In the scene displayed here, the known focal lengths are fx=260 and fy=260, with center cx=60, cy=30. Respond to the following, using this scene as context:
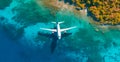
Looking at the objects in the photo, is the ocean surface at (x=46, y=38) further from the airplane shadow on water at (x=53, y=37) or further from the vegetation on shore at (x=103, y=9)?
the vegetation on shore at (x=103, y=9)

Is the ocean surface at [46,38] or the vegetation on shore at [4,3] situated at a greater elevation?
the vegetation on shore at [4,3]

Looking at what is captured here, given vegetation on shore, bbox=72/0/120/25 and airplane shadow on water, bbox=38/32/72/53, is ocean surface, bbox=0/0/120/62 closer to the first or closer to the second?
airplane shadow on water, bbox=38/32/72/53

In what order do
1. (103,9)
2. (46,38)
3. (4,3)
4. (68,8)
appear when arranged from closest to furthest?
(46,38), (103,9), (68,8), (4,3)

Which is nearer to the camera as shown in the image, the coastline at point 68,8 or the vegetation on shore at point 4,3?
the coastline at point 68,8

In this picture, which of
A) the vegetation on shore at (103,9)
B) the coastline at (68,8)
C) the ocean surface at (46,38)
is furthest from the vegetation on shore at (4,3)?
the vegetation on shore at (103,9)

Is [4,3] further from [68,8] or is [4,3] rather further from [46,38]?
[68,8]

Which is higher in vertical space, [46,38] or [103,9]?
[103,9]

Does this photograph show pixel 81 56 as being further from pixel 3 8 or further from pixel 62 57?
pixel 3 8

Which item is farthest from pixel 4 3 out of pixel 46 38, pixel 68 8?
pixel 68 8
